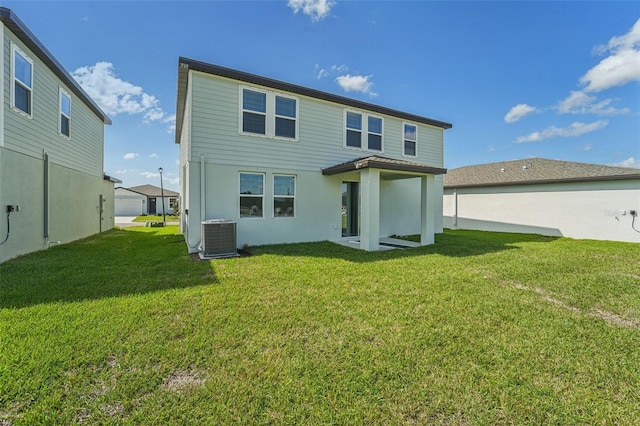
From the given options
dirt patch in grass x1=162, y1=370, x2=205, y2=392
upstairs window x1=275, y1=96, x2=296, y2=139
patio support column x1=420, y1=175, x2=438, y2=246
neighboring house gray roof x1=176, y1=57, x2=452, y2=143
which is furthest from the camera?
patio support column x1=420, y1=175, x2=438, y2=246

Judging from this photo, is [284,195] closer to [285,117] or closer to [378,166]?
[285,117]

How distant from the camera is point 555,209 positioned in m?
12.8

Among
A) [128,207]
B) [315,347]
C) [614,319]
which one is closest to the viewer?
[315,347]

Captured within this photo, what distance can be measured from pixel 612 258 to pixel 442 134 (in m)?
7.63

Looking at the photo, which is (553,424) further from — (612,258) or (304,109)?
(304,109)

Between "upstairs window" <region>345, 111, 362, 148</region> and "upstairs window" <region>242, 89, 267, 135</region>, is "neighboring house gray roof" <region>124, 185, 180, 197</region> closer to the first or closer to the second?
"upstairs window" <region>242, 89, 267, 135</region>

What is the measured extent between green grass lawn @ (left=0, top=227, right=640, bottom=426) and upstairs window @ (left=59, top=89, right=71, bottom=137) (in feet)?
19.9

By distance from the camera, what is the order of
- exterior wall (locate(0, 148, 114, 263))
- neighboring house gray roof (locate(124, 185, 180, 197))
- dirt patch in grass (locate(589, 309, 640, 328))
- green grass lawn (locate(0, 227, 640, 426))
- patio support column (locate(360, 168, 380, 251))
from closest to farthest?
green grass lawn (locate(0, 227, 640, 426))
dirt patch in grass (locate(589, 309, 640, 328))
exterior wall (locate(0, 148, 114, 263))
patio support column (locate(360, 168, 380, 251))
neighboring house gray roof (locate(124, 185, 180, 197))

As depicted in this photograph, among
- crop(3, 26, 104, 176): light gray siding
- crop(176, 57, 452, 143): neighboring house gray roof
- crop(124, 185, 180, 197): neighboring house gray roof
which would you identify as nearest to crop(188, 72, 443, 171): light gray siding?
crop(176, 57, 452, 143): neighboring house gray roof

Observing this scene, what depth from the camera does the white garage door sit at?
1201 inches

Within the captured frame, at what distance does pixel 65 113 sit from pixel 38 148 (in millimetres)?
2491

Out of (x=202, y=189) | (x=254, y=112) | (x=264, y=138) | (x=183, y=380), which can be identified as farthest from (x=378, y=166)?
(x=183, y=380)

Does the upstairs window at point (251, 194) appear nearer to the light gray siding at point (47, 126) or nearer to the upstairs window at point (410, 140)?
the light gray siding at point (47, 126)

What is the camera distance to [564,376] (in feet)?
7.97
